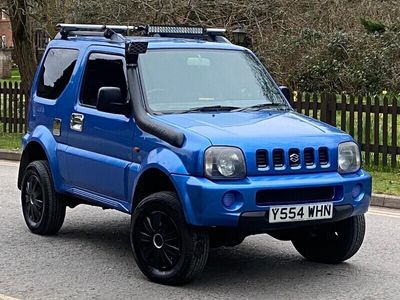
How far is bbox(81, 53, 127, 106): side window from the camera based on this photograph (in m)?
7.71

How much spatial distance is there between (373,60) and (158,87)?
19530mm

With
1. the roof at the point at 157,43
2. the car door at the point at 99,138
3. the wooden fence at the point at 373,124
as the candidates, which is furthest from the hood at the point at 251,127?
the wooden fence at the point at 373,124

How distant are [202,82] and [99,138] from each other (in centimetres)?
107

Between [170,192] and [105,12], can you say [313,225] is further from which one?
[105,12]

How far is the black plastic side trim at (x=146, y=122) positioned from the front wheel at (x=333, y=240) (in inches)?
58.1

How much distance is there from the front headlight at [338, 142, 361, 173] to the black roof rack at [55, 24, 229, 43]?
7.16 ft

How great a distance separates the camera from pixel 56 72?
29.0 ft

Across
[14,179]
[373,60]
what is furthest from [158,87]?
[373,60]

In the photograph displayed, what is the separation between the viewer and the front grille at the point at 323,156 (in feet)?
22.3

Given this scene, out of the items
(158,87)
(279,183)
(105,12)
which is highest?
(105,12)

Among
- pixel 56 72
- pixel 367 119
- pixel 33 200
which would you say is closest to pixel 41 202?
pixel 33 200

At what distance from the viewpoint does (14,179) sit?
13453 mm

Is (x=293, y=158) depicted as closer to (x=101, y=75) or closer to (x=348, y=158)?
(x=348, y=158)

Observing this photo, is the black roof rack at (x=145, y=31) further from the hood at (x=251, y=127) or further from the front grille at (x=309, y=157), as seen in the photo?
the front grille at (x=309, y=157)
